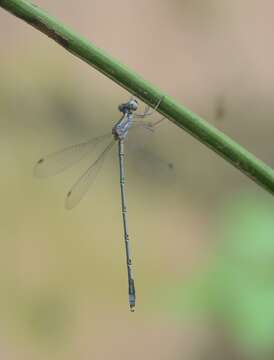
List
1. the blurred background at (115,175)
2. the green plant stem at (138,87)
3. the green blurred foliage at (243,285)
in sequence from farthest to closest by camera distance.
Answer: the blurred background at (115,175) → the green blurred foliage at (243,285) → the green plant stem at (138,87)

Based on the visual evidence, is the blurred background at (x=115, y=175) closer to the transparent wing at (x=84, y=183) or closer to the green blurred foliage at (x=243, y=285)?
the transparent wing at (x=84, y=183)

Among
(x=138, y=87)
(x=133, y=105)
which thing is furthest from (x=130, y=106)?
(x=138, y=87)

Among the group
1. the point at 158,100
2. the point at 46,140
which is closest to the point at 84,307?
the point at 46,140

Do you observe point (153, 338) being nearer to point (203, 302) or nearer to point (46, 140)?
point (46, 140)

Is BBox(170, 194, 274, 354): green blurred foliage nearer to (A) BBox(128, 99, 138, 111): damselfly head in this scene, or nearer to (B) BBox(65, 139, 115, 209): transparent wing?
(A) BBox(128, 99, 138, 111): damselfly head

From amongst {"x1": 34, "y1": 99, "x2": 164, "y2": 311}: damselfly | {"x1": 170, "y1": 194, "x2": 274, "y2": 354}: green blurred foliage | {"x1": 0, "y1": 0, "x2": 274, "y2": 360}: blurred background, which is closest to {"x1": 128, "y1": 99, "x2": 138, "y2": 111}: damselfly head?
{"x1": 34, "y1": 99, "x2": 164, "y2": 311}: damselfly

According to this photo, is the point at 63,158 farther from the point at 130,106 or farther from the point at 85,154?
the point at 130,106

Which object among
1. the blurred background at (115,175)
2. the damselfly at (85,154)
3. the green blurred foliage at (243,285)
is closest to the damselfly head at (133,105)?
the damselfly at (85,154)
